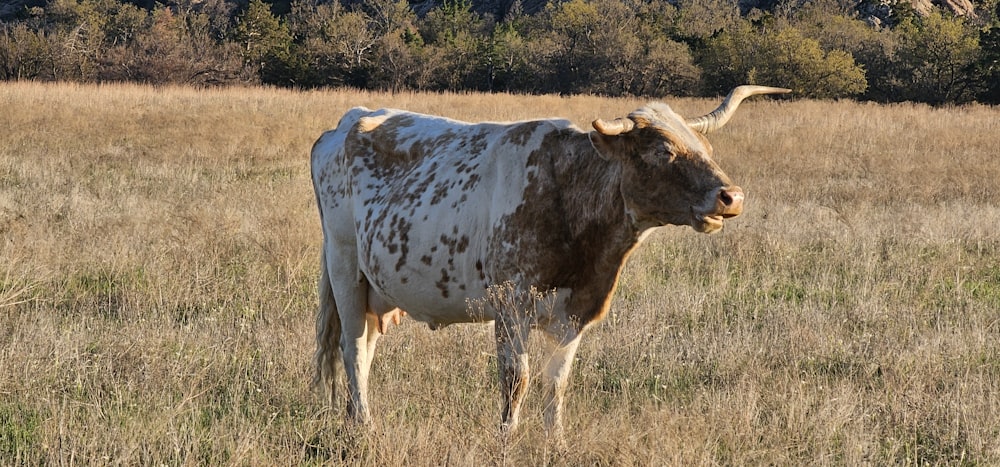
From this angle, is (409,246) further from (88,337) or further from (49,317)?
(49,317)

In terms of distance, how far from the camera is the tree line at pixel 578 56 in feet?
139

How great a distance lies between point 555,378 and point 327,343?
1.62 meters

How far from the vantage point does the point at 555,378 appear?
4477 millimetres

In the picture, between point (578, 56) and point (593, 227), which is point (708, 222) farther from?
point (578, 56)

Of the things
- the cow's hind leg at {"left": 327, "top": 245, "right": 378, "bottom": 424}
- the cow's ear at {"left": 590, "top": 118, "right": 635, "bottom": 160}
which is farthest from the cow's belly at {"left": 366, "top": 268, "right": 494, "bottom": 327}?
the cow's ear at {"left": 590, "top": 118, "right": 635, "bottom": 160}

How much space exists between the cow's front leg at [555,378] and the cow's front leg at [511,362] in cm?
15

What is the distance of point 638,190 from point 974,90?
1733 inches

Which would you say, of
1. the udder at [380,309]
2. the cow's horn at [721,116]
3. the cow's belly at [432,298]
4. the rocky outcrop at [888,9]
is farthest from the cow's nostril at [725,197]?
the rocky outcrop at [888,9]

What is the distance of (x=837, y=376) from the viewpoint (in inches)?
218

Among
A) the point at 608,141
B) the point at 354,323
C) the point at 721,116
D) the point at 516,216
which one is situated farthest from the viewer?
the point at 354,323

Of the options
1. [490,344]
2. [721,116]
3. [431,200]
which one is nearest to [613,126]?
[721,116]

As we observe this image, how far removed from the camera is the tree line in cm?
4228

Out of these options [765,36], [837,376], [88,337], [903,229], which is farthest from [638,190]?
[765,36]

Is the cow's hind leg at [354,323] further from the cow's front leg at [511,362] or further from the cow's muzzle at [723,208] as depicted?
the cow's muzzle at [723,208]
